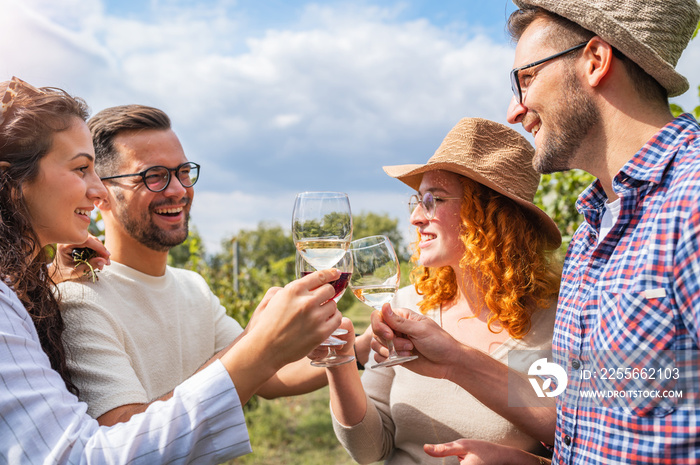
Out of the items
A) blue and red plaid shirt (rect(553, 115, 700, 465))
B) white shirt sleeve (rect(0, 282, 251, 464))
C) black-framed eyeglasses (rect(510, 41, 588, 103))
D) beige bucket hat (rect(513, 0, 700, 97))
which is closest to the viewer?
white shirt sleeve (rect(0, 282, 251, 464))

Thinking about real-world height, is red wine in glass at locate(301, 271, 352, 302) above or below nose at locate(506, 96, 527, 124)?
below

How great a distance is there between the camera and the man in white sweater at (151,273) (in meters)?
2.74

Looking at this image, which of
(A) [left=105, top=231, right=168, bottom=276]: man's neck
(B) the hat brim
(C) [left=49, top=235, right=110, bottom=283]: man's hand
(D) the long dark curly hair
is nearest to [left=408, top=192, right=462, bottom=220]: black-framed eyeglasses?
(B) the hat brim

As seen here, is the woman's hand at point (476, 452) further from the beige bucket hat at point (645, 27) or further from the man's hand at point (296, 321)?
the beige bucket hat at point (645, 27)

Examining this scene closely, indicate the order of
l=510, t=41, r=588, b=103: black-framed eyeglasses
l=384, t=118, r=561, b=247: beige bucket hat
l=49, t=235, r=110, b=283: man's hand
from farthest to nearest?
l=384, t=118, r=561, b=247: beige bucket hat → l=49, t=235, r=110, b=283: man's hand → l=510, t=41, r=588, b=103: black-framed eyeglasses

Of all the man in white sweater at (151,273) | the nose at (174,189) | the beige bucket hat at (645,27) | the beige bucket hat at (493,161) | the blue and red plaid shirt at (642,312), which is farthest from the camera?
the nose at (174,189)

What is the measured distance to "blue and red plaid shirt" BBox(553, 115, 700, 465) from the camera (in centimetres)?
160

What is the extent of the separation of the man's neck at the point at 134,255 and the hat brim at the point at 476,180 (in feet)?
5.22

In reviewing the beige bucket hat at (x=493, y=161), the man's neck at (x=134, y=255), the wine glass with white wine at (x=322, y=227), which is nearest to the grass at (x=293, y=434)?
the man's neck at (x=134, y=255)

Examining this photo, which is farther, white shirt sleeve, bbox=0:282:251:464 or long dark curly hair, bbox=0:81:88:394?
long dark curly hair, bbox=0:81:88:394

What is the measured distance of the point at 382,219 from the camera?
55281 millimetres

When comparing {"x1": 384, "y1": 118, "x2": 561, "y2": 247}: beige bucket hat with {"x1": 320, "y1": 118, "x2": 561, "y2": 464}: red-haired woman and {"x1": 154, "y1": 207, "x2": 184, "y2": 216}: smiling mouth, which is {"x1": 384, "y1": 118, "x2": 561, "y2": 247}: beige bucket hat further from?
{"x1": 154, "y1": 207, "x2": 184, "y2": 216}: smiling mouth

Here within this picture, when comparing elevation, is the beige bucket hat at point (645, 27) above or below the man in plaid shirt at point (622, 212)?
above

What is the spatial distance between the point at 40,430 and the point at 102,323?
1.02 meters
